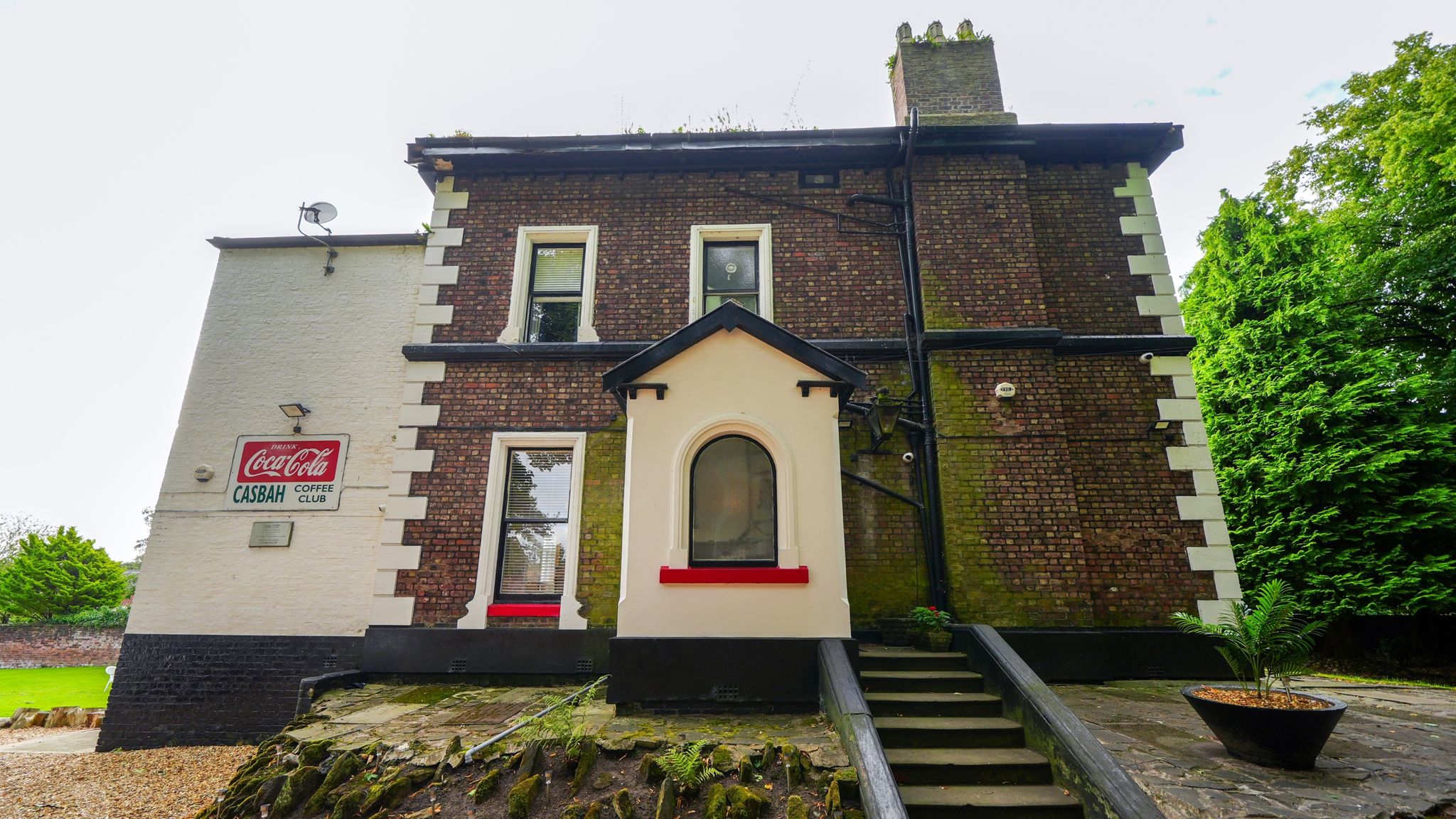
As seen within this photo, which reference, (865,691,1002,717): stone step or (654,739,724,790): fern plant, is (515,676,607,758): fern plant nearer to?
(654,739,724,790): fern plant

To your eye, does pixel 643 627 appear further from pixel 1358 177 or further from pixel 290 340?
pixel 1358 177

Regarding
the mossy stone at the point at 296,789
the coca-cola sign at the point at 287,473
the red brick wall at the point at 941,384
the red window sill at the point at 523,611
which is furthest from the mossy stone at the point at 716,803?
the coca-cola sign at the point at 287,473

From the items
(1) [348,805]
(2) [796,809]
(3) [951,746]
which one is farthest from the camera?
(3) [951,746]

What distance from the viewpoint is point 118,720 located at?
700 cm

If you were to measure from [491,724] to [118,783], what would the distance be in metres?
4.97

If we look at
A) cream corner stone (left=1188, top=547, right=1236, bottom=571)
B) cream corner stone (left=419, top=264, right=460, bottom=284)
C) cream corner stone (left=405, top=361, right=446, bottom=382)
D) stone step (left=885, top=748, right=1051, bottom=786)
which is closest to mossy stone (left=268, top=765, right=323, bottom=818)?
stone step (left=885, top=748, right=1051, bottom=786)

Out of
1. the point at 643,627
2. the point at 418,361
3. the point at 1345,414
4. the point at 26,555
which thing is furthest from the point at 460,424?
the point at 26,555

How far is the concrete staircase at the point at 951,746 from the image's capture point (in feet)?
11.7

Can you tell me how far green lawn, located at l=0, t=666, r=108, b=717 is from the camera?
1209cm

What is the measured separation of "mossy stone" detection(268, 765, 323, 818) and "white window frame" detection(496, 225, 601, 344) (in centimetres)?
497

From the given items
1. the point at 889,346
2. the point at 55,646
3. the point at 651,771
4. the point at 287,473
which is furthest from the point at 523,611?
the point at 55,646

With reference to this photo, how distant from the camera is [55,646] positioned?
62.4 ft

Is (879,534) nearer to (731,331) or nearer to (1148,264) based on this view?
(731,331)

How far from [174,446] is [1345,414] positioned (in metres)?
18.4
